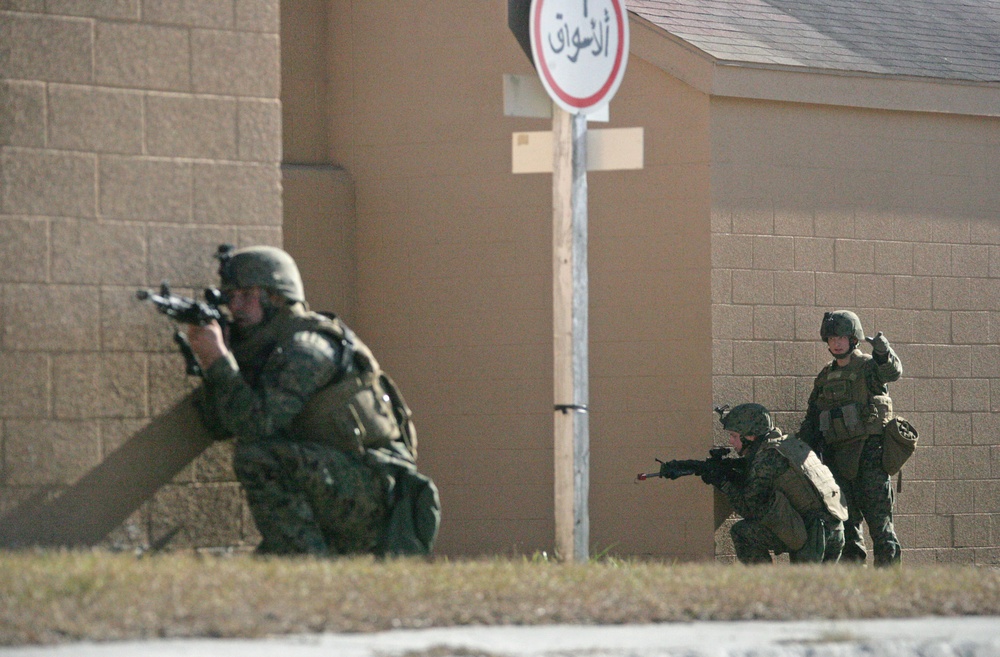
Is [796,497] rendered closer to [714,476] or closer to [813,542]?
[813,542]

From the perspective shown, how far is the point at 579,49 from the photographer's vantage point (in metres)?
6.97

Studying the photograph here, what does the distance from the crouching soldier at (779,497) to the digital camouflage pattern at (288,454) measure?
10.8ft

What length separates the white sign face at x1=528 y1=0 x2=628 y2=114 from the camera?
6848 mm

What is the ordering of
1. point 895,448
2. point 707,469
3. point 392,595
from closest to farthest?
point 392,595
point 707,469
point 895,448

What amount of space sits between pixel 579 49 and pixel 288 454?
7.21 ft

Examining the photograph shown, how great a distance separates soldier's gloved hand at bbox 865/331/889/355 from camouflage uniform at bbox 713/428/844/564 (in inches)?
34.8

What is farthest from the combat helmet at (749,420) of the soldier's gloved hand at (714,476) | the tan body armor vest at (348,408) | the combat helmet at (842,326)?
the tan body armor vest at (348,408)

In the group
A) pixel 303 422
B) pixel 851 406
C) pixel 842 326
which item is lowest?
pixel 851 406

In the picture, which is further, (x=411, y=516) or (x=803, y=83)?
(x=803, y=83)

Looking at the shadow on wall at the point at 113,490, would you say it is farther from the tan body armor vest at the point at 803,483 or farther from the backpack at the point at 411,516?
the tan body armor vest at the point at 803,483

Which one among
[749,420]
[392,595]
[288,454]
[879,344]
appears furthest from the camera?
[879,344]

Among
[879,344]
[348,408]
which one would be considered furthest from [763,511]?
[348,408]

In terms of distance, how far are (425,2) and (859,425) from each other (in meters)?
3.98

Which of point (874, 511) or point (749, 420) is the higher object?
point (749, 420)
